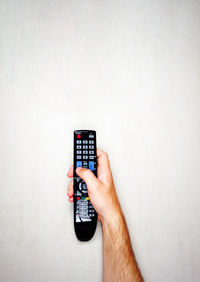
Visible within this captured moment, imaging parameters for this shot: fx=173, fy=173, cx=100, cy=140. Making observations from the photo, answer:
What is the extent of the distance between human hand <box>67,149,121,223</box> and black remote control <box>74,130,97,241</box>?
0.02 meters

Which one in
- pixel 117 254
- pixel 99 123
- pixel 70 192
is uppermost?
pixel 99 123

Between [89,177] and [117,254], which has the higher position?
[89,177]

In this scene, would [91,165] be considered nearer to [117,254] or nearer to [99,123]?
[99,123]

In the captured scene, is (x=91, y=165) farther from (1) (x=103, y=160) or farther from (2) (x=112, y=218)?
(2) (x=112, y=218)

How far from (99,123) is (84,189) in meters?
0.19

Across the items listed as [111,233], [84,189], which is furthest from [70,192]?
[111,233]

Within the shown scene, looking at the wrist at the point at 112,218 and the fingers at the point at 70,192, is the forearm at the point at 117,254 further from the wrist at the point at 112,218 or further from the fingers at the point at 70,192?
the fingers at the point at 70,192

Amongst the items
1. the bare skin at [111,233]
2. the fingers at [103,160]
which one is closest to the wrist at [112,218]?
the bare skin at [111,233]

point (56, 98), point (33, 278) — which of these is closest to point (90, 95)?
point (56, 98)

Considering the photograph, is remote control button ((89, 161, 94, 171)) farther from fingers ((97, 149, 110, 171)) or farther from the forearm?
the forearm

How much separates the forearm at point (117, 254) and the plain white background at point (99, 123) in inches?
1.7

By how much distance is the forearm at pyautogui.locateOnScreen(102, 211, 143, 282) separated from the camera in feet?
1.38

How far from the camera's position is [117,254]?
429 millimetres

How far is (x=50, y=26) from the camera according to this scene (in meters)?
0.50
